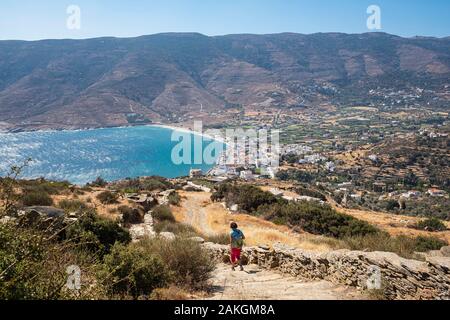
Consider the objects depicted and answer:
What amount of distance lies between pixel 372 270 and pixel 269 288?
2225 mm

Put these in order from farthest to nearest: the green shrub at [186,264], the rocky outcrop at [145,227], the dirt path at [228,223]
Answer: the rocky outcrop at [145,227] < the dirt path at [228,223] < the green shrub at [186,264]

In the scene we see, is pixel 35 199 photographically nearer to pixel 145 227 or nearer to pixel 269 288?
pixel 145 227

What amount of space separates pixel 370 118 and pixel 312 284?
566 feet

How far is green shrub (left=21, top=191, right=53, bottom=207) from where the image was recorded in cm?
1830

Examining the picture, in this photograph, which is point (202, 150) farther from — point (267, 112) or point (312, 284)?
point (312, 284)

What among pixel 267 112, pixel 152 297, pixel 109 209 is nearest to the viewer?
pixel 152 297

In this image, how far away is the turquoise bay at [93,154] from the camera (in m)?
85.3

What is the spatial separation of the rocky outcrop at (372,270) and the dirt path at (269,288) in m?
0.28

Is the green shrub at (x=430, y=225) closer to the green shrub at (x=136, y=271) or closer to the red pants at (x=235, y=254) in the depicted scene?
the red pants at (x=235, y=254)

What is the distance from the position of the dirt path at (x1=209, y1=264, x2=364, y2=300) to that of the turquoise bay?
6479 cm

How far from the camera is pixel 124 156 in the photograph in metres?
107

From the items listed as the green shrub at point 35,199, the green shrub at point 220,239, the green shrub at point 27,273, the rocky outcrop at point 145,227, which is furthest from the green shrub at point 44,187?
the green shrub at point 27,273

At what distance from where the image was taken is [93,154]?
107125mm
